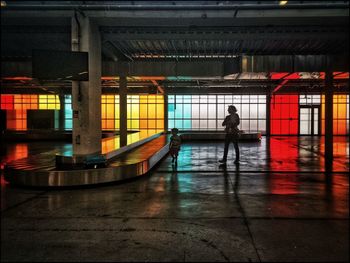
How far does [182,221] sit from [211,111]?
99.8ft

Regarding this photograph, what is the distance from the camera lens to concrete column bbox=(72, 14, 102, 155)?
9.84 meters

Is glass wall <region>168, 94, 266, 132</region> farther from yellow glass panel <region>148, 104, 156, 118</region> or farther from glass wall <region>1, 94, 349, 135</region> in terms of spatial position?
yellow glass panel <region>148, 104, 156, 118</region>

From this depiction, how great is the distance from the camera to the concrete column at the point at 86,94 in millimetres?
9836

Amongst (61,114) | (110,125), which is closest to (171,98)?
(110,125)

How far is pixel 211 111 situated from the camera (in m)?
35.3

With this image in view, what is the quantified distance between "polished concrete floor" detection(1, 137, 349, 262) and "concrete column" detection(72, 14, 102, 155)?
233 centimetres

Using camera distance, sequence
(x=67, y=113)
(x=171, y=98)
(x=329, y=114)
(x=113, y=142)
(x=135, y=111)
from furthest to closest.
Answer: (x=67, y=113)
(x=135, y=111)
(x=171, y=98)
(x=113, y=142)
(x=329, y=114)

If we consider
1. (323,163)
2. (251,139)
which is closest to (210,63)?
(323,163)

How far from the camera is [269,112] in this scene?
34062mm

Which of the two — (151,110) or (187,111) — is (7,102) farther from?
(187,111)

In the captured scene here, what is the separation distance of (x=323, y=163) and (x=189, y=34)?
22.3 ft

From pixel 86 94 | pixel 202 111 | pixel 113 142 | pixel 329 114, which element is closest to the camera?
pixel 86 94

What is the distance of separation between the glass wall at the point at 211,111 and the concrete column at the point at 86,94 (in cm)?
2443

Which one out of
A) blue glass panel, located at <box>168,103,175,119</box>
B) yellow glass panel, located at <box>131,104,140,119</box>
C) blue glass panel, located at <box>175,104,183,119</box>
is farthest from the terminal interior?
yellow glass panel, located at <box>131,104,140,119</box>
